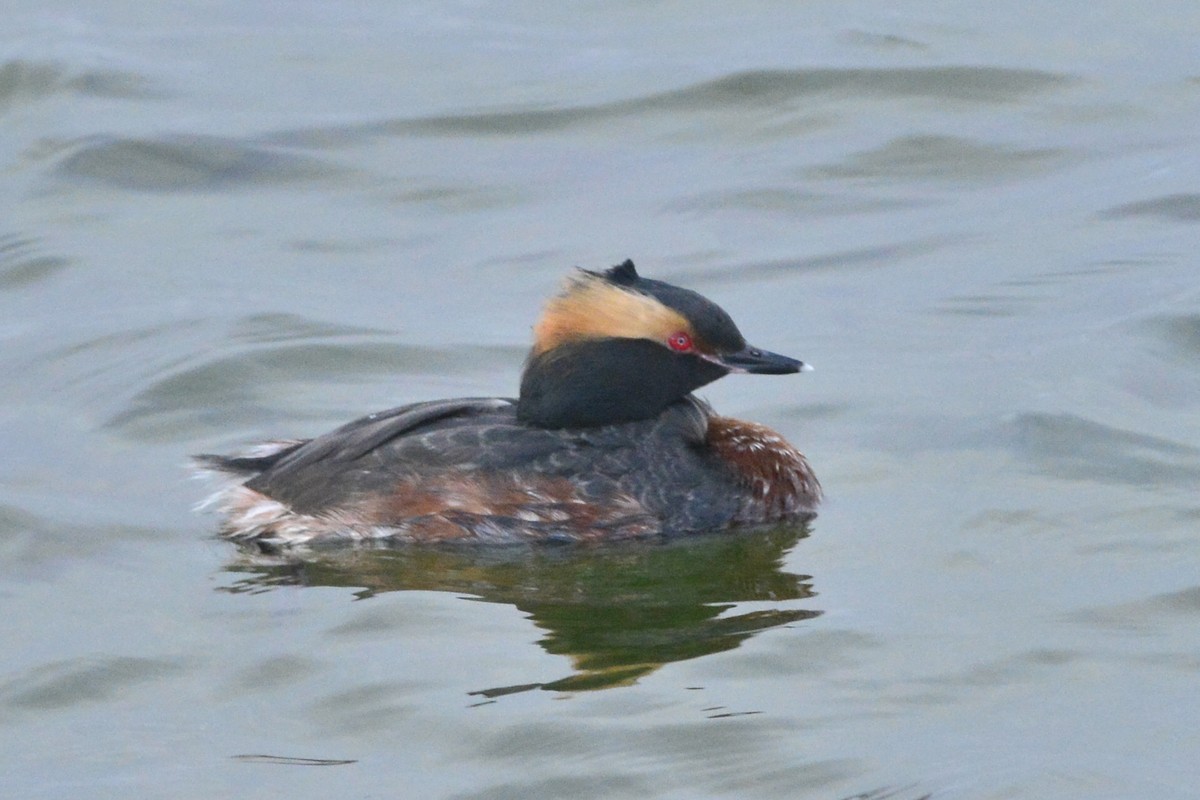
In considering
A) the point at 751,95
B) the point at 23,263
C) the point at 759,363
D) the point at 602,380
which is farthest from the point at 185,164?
the point at 759,363

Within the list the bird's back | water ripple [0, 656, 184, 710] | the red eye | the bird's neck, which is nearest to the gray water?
water ripple [0, 656, 184, 710]

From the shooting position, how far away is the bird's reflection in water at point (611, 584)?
7.05m

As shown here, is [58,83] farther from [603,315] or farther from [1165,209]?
Answer: [603,315]

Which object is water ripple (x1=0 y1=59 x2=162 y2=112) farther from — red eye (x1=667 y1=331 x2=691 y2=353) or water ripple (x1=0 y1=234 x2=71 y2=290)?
red eye (x1=667 y1=331 x2=691 y2=353)

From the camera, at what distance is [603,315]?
8.02m

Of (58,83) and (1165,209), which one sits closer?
(1165,209)

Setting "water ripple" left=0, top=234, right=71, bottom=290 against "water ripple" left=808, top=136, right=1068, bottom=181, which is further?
"water ripple" left=808, top=136, right=1068, bottom=181

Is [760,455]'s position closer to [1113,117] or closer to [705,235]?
[705,235]

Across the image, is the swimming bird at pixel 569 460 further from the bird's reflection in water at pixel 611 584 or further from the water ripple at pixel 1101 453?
the water ripple at pixel 1101 453

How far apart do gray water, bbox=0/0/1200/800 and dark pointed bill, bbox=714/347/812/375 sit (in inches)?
25.1

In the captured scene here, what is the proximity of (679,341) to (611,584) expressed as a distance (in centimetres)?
105

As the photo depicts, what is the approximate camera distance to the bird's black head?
8.02 metres

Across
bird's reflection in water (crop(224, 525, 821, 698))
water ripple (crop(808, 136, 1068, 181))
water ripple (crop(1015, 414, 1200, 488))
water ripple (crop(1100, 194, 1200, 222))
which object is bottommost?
bird's reflection in water (crop(224, 525, 821, 698))

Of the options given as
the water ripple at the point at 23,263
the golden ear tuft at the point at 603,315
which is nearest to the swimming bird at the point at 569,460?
the golden ear tuft at the point at 603,315
